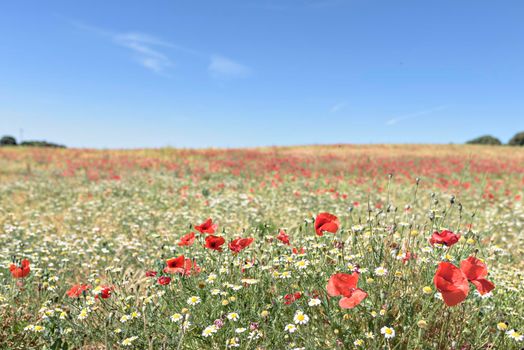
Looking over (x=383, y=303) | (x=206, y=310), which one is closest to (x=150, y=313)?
(x=206, y=310)

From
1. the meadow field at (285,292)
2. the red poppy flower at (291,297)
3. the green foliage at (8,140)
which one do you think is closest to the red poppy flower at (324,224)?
the meadow field at (285,292)

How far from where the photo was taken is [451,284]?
234 cm

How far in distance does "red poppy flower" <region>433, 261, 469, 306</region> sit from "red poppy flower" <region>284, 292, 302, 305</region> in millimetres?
1192

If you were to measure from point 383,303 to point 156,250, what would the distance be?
4664 mm

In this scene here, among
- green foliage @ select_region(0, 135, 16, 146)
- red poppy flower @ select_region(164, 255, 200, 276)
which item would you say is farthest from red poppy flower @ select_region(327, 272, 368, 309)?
green foliage @ select_region(0, 135, 16, 146)

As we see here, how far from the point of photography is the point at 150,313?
349 cm

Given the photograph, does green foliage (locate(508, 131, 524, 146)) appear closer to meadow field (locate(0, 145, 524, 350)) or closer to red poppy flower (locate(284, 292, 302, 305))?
meadow field (locate(0, 145, 524, 350))

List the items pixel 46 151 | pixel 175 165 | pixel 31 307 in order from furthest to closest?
pixel 46 151
pixel 175 165
pixel 31 307

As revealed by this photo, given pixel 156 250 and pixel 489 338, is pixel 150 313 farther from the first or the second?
pixel 156 250

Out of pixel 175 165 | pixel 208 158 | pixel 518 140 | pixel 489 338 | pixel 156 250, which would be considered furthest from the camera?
pixel 518 140

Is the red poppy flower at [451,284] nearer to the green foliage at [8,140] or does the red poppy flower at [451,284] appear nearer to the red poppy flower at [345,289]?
the red poppy flower at [345,289]

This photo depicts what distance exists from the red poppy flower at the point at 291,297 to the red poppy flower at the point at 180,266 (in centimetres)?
93

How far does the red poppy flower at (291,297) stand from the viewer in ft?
10.5

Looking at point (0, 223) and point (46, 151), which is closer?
point (0, 223)
